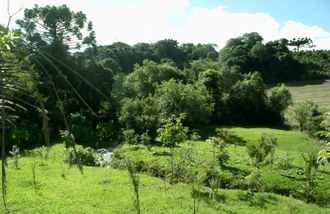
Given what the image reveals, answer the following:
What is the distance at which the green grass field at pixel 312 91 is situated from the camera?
38228mm

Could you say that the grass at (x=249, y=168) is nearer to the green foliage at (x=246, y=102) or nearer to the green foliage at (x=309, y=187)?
the green foliage at (x=309, y=187)

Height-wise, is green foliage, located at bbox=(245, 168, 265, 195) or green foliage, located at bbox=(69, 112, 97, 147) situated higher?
green foliage, located at bbox=(69, 112, 97, 147)

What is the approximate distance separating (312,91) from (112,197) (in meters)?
38.3

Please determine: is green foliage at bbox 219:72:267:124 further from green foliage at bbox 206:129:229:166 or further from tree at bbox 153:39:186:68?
tree at bbox 153:39:186:68

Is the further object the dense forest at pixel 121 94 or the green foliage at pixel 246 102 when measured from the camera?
the green foliage at pixel 246 102

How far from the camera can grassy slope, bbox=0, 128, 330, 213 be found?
31.2 ft

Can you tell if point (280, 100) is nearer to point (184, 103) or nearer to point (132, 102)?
point (184, 103)

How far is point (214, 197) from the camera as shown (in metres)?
10.8

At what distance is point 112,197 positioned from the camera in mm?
A: 10422

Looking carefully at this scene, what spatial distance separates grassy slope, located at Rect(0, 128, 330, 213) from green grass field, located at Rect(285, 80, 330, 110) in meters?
27.9

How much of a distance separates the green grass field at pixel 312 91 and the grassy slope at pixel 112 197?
27.9 meters

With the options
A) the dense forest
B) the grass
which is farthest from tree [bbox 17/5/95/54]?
the grass

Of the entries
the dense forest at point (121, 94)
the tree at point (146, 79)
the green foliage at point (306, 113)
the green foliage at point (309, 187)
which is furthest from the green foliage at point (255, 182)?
the tree at point (146, 79)

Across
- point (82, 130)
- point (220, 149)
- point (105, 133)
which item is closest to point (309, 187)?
point (220, 149)
